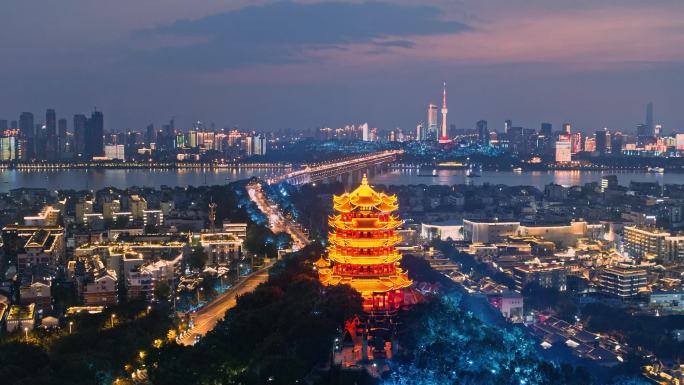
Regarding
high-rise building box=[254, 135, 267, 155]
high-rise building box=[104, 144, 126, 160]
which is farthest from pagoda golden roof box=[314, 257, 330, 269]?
high-rise building box=[254, 135, 267, 155]

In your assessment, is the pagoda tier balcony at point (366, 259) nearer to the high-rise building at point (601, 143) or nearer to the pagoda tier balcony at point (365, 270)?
the pagoda tier balcony at point (365, 270)

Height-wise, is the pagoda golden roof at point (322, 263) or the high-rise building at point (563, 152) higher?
the high-rise building at point (563, 152)

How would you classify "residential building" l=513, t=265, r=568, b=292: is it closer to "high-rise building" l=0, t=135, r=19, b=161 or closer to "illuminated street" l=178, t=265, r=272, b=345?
"illuminated street" l=178, t=265, r=272, b=345

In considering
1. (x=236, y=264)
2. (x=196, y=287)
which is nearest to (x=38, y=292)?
(x=196, y=287)

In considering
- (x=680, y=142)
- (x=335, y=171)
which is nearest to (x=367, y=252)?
(x=335, y=171)

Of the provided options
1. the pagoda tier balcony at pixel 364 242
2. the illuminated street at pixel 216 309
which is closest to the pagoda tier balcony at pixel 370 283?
the pagoda tier balcony at pixel 364 242

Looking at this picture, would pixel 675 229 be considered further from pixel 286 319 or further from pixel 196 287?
pixel 286 319
